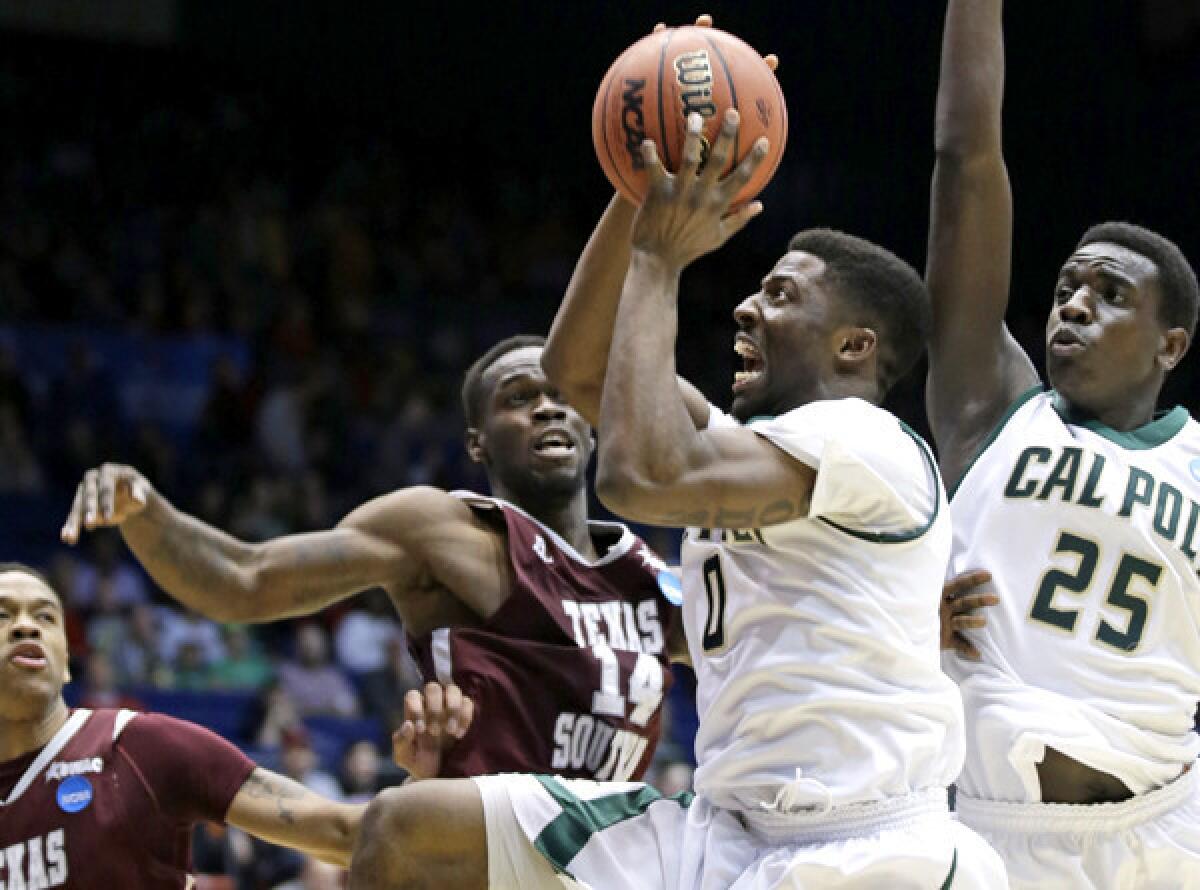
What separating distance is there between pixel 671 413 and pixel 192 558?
1681 millimetres

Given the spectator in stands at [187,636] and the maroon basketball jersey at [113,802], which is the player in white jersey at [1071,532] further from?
the spectator in stands at [187,636]

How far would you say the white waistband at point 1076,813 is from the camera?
4.03 meters

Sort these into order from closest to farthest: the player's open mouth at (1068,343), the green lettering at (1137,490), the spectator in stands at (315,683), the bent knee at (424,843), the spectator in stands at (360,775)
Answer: the bent knee at (424,843), the green lettering at (1137,490), the player's open mouth at (1068,343), the spectator in stands at (360,775), the spectator in stands at (315,683)

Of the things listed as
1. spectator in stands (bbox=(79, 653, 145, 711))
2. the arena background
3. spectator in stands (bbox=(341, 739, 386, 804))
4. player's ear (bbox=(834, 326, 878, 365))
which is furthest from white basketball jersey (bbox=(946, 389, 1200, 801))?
spectator in stands (bbox=(79, 653, 145, 711))

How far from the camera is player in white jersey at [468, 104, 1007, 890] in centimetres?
330

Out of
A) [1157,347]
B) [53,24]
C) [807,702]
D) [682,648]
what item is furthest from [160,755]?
[53,24]

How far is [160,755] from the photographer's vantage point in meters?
4.71

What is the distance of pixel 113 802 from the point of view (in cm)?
463

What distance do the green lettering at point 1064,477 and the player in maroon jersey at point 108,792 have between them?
189 cm

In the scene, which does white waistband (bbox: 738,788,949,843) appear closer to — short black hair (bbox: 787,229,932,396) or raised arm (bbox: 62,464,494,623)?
short black hair (bbox: 787,229,932,396)

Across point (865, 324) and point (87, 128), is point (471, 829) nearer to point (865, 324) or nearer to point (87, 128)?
point (865, 324)

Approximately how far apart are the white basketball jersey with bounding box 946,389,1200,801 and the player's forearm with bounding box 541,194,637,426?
1.06 m

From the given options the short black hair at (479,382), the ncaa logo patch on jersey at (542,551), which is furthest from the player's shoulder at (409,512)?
the short black hair at (479,382)

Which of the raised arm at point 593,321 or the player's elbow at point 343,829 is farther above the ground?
the raised arm at point 593,321
